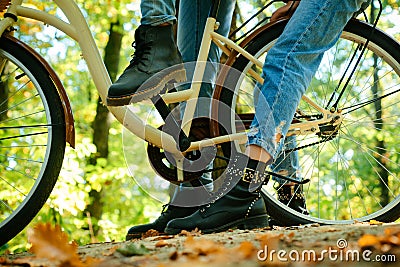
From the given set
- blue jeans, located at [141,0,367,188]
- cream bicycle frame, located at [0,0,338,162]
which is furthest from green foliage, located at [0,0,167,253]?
blue jeans, located at [141,0,367,188]

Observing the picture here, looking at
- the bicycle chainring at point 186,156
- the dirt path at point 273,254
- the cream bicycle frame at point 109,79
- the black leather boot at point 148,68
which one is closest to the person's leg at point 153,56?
the black leather boot at point 148,68

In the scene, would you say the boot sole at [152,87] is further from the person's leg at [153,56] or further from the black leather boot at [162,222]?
the black leather boot at [162,222]

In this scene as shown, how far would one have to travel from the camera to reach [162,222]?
248cm

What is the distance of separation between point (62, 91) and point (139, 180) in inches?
27.9

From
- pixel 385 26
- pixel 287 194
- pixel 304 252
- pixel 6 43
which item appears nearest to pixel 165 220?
pixel 287 194

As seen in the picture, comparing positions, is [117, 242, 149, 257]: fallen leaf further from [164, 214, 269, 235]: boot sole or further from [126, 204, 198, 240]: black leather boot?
[126, 204, 198, 240]: black leather boot

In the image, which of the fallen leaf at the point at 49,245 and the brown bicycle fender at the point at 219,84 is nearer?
Answer: the fallen leaf at the point at 49,245

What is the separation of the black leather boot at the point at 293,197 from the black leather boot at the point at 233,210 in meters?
0.48

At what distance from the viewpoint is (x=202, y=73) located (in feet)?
8.08

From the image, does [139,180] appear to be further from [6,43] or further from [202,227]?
[6,43]

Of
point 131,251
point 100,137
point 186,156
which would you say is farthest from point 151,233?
point 100,137

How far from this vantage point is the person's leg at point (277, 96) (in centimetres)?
205

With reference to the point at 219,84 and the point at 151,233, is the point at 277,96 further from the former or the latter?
the point at 151,233

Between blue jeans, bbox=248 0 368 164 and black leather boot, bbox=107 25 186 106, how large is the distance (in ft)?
1.39
